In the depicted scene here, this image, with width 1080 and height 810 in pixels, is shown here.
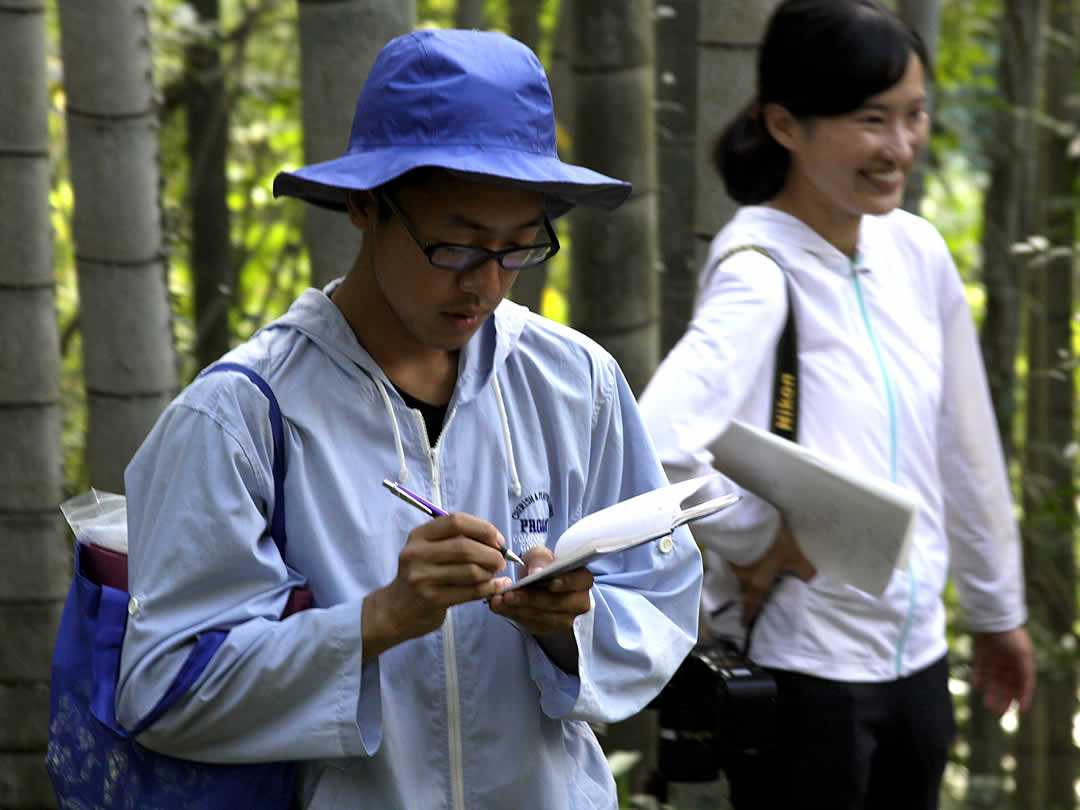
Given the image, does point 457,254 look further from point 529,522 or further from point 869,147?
point 869,147

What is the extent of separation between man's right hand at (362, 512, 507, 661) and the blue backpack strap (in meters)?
0.18

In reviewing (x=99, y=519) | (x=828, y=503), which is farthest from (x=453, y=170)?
(x=828, y=503)

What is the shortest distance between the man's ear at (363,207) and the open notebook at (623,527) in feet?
1.51

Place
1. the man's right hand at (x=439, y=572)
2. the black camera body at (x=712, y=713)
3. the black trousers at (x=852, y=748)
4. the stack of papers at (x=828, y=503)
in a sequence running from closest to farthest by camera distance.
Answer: the man's right hand at (x=439, y=572)
the stack of papers at (x=828, y=503)
the black camera body at (x=712, y=713)
the black trousers at (x=852, y=748)

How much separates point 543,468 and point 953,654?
3.85m

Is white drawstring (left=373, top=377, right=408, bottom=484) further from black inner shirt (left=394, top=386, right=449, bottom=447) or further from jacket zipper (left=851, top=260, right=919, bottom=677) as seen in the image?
jacket zipper (left=851, top=260, right=919, bottom=677)

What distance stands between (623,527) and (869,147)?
1.23 metres

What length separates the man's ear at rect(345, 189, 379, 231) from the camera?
1.66 meters

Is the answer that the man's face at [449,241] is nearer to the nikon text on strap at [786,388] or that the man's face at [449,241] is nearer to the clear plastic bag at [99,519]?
the clear plastic bag at [99,519]

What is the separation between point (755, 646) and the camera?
2461mm

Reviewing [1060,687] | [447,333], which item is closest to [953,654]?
[1060,687]

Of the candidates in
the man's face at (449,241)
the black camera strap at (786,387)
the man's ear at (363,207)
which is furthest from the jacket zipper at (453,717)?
the black camera strap at (786,387)

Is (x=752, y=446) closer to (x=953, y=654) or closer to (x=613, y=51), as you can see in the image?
(x=613, y=51)

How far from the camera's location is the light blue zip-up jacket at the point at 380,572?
1.50 metres
